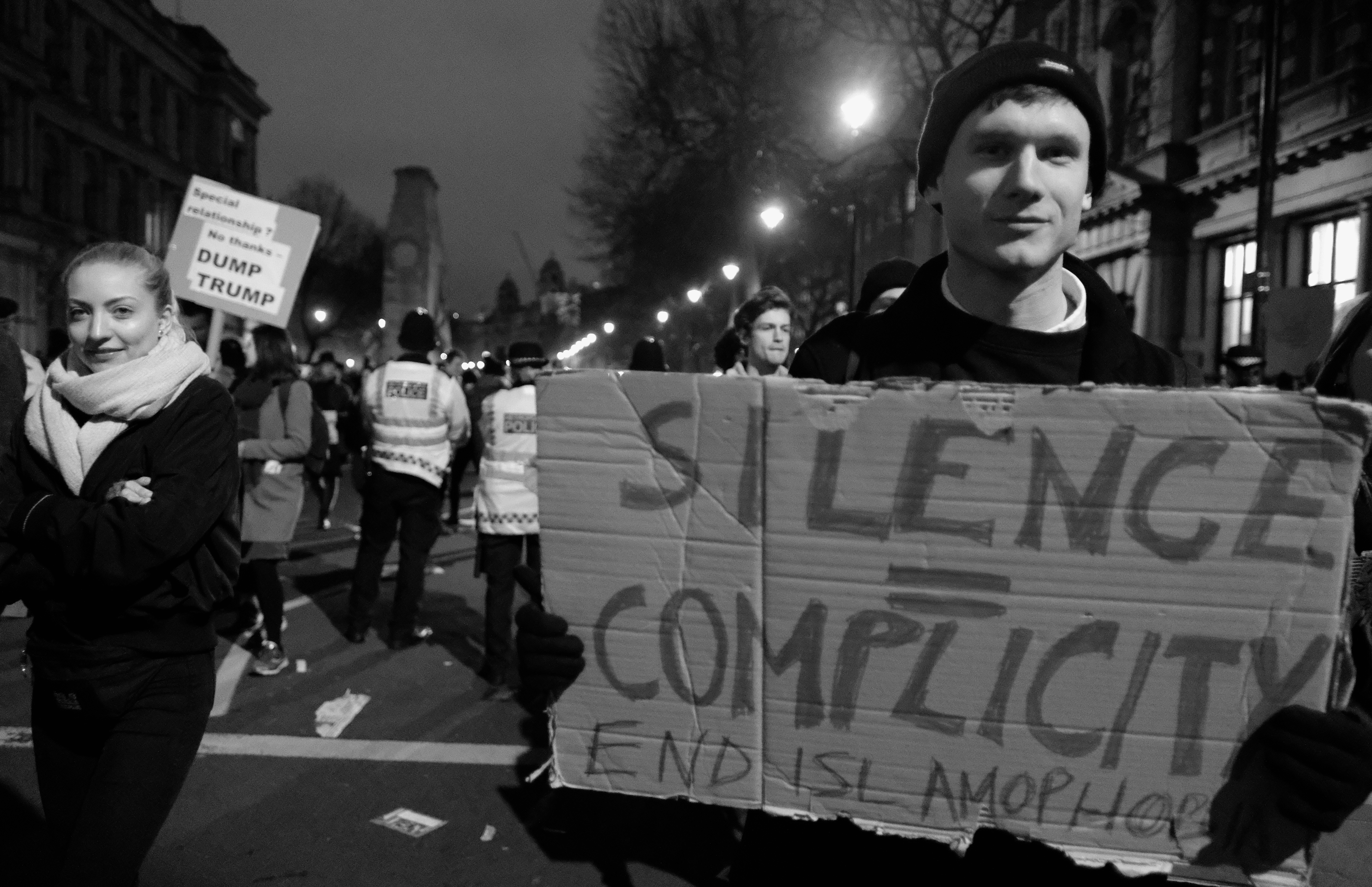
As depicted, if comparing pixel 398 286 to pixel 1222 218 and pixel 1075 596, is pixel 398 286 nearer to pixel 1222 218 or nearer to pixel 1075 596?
pixel 1222 218

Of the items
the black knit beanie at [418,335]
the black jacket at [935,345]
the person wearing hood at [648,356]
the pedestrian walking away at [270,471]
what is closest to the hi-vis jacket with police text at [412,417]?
the black knit beanie at [418,335]

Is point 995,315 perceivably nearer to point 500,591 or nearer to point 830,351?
point 830,351

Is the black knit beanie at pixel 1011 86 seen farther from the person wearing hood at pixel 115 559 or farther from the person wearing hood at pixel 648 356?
the person wearing hood at pixel 648 356

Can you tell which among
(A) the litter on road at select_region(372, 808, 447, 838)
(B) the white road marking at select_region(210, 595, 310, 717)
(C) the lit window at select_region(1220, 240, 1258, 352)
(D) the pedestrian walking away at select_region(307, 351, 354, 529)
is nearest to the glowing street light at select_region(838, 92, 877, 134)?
(C) the lit window at select_region(1220, 240, 1258, 352)

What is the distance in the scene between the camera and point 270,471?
6293 millimetres

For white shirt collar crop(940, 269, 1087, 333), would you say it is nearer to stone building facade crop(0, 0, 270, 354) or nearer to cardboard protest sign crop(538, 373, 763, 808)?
cardboard protest sign crop(538, 373, 763, 808)

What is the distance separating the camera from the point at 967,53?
20.5m

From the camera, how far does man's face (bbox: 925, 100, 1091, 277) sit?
1.78 metres

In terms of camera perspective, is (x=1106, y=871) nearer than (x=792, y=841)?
Yes

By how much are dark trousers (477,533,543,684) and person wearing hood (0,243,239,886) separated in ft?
11.2

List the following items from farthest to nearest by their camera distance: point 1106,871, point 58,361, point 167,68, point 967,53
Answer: point 167,68 → point 967,53 → point 58,361 → point 1106,871

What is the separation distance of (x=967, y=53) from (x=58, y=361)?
68.3 feet

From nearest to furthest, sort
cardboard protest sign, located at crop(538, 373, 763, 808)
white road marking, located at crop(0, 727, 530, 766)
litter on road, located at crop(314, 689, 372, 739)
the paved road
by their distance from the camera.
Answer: cardboard protest sign, located at crop(538, 373, 763, 808), the paved road, white road marking, located at crop(0, 727, 530, 766), litter on road, located at crop(314, 689, 372, 739)

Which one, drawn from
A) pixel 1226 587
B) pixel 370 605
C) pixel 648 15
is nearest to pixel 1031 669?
pixel 1226 587
